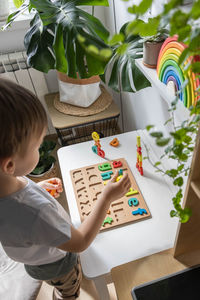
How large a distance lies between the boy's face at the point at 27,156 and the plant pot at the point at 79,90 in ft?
3.25

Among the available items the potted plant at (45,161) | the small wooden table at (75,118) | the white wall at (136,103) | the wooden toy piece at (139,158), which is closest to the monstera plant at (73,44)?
the white wall at (136,103)

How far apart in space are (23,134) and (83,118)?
1.07 m

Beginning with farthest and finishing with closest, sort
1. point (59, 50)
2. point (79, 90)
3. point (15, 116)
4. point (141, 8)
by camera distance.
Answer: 1. point (79, 90)
2. point (59, 50)
3. point (15, 116)
4. point (141, 8)

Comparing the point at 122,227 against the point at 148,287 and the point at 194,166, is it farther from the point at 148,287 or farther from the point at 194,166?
the point at 194,166

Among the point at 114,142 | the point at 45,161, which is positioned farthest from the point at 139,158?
the point at 45,161

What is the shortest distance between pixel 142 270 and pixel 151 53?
689mm

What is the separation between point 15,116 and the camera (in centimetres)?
56

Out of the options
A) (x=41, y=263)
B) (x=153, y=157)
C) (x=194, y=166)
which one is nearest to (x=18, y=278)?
(x=41, y=263)

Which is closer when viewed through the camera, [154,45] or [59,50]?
[154,45]

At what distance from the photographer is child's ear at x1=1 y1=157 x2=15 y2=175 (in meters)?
0.59

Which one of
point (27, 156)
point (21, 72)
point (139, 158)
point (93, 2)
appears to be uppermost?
point (93, 2)

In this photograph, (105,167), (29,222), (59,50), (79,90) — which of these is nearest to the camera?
(29,222)

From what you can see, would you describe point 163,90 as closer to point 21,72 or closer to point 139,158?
point 139,158

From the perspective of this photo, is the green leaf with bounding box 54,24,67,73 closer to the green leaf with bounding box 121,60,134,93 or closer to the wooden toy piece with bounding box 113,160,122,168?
the green leaf with bounding box 121,60,134,93
